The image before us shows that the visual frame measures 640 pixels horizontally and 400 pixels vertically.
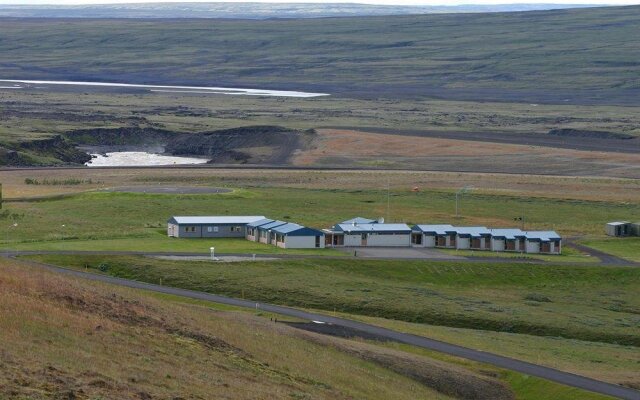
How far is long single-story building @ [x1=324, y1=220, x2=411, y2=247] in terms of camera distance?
263ft

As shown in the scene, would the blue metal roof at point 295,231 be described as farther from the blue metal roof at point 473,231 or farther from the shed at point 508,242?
the shed at point 508,242

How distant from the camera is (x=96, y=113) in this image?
191500 mm

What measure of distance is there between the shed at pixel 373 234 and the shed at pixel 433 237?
2.16 feet

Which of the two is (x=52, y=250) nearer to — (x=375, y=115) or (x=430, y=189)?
(x=430, y=189)

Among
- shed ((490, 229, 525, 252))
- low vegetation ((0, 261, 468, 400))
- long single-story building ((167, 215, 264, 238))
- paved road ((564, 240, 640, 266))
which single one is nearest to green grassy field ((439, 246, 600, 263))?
paved road ((564, 240, 640, 266))

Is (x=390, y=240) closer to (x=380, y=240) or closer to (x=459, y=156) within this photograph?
(x=380, y=240)

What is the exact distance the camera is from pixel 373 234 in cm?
8069

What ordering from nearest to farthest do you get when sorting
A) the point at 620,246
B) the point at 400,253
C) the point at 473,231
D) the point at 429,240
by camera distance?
1. the point at 400,253
2. the point at 429,240
3. the point at 620,246
4. the point at 473,231

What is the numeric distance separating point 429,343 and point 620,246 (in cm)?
3489

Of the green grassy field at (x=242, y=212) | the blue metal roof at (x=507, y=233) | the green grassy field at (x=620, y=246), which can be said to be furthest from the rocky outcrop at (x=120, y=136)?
the green grassy field at (x=620, y=246)

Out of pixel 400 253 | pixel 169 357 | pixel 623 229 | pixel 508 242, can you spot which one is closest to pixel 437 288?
pixel 400 253

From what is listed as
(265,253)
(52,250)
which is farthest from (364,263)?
(52,250)

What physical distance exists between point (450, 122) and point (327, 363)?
144149 mm

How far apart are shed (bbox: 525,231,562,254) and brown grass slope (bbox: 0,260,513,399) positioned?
34.1 meters
